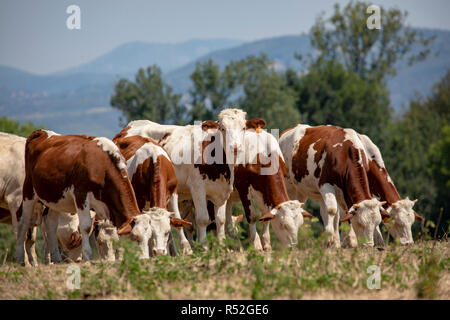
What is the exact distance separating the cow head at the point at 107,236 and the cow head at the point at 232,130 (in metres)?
2.90

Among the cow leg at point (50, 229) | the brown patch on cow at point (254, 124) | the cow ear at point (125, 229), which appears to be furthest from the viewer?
the brown patch on cow at point (254, 124)

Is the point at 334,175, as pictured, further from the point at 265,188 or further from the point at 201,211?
the point at 201,211

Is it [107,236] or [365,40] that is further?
[365,40]

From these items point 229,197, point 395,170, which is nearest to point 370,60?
point 395,170

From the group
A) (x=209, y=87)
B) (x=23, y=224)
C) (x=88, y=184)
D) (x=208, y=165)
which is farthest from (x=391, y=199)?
Result: (x=209, y=87)

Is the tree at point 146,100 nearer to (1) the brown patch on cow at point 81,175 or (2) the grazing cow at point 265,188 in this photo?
(2) the grazing cow at point 265,188

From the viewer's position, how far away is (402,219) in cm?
1521

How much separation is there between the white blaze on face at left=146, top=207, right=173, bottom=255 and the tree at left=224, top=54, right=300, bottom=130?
141 ft

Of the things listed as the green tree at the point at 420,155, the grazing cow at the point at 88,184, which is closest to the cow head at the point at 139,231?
the grazing cow at the point at 88,184

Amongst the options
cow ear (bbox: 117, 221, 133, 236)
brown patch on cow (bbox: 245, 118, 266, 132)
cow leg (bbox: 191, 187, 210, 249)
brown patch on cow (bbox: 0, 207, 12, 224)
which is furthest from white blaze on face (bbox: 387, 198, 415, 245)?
brown patch on cow (bbox: 0, 207, 12, 224)

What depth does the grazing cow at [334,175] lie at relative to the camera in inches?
557

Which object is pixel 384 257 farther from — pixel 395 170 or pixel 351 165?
pixel 395 170

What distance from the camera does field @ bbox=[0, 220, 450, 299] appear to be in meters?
8.98

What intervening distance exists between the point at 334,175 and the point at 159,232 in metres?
4.81
